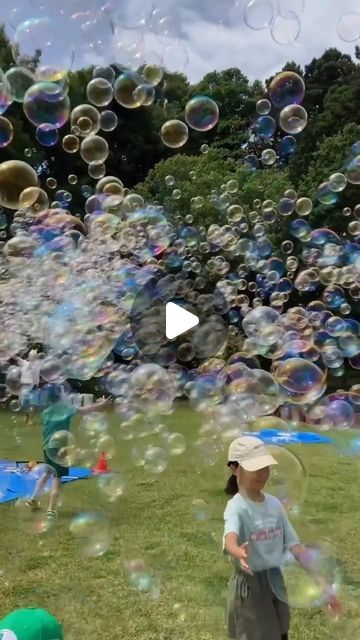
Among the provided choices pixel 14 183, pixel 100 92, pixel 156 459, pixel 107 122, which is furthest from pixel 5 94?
pixel 156 459

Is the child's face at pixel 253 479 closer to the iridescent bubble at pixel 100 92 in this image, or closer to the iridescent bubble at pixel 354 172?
the iridescent bubble at pixel 100 92

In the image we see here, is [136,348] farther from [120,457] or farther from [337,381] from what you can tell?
[337,381]

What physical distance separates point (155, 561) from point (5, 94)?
3.35 meters

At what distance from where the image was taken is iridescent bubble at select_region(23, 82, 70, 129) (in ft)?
17.0

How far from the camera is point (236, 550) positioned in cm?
251

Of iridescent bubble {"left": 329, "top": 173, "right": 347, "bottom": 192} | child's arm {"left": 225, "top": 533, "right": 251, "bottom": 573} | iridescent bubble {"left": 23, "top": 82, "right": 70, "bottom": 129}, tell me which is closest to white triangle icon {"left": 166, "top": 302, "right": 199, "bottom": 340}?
iridescent bubble {"left": 329, "top": 173, "right": 347, "bottom": 192}

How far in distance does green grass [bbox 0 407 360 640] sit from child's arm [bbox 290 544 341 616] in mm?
391

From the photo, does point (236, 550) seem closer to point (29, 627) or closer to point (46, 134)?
point (29, 627)

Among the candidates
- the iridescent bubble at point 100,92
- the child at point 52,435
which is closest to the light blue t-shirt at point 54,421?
the child at point 52,435

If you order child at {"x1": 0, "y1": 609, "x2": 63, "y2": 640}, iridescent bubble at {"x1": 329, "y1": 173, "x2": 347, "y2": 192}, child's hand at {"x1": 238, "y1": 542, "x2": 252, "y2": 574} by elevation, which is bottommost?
child at {"x1": 0, "y1": 609, "x2": 63, "y2": 640}

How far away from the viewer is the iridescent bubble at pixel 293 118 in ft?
20.1

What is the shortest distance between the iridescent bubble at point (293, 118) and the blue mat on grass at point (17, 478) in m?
3.54

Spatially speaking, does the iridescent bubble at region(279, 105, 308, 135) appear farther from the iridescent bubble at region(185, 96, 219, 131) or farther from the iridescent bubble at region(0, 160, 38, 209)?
the iridescent bubble at region(0, 160, 38, 209)

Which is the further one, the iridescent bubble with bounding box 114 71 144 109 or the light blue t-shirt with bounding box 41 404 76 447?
the iridescent bubble with bounding box 114 71 144 109
